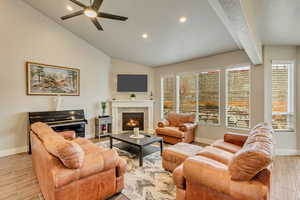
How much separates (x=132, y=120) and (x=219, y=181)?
482 cm

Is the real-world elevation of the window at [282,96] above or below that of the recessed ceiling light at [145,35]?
below

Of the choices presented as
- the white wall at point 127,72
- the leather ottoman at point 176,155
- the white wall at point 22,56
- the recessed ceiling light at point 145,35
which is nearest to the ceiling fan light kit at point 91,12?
the recessed ceiling light at point 145,35

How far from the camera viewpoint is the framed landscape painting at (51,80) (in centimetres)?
403

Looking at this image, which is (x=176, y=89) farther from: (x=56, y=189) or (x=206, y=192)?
(x=56, y=189)

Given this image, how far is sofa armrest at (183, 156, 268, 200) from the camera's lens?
1375 mm

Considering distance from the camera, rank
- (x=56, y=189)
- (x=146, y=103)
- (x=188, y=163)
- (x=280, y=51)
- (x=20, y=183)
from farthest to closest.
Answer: (x=146, y=103), (x=280, y=51), (x=20, y=183), (x=188, y=163), (x=56, y=189)

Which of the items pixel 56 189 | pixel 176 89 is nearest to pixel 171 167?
pixel 56 189

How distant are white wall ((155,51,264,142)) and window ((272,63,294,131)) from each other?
0.36 meters

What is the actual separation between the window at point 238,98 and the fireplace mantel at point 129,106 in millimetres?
2811

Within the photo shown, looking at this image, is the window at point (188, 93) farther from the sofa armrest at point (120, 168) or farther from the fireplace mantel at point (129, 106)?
the sofa armrest at point (120, 168)

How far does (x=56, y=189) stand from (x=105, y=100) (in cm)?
427

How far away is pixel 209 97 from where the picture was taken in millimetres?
4871

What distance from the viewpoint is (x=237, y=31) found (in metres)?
2.11

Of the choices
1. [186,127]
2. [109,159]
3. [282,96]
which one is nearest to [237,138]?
[186,127]
